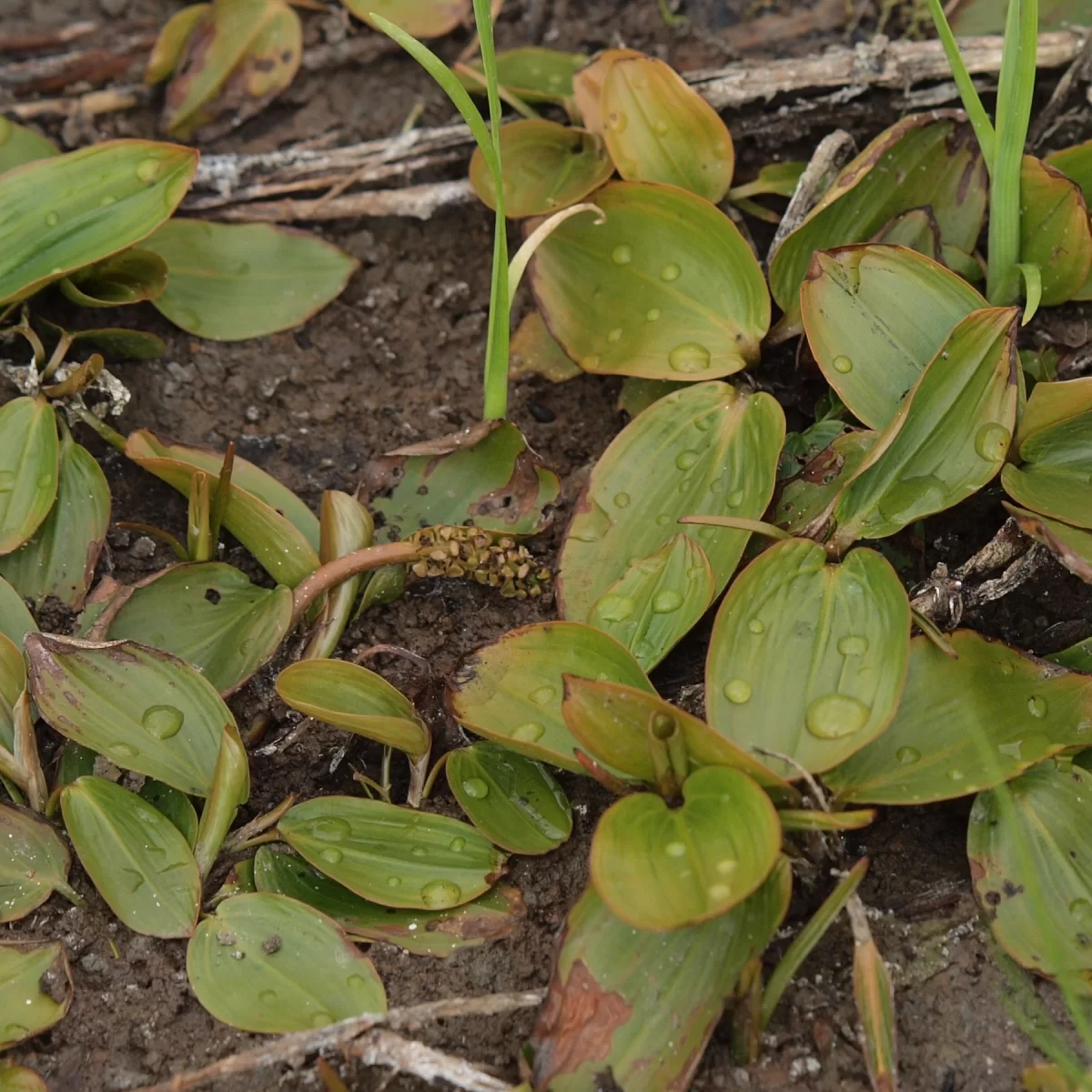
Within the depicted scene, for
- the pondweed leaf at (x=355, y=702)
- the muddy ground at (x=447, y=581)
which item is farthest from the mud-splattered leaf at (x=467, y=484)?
the pondweed leaf at (x=355, y=702)

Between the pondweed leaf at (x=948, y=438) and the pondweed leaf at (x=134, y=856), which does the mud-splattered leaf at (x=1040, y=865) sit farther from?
the pondweed leaf at (x=134, y=856)

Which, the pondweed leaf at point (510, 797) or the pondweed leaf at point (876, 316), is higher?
the pondweed leaf at point (876, 316)

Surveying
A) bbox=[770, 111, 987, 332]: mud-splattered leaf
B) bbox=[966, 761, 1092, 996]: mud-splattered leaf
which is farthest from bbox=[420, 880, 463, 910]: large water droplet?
bbox=[770, 111, 987, 332]: mud-splattered leaf

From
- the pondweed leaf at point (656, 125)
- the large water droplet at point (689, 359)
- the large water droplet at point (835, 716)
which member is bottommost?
the large water droplet at point (835, 716)

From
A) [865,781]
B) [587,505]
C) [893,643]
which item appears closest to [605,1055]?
[865,781]

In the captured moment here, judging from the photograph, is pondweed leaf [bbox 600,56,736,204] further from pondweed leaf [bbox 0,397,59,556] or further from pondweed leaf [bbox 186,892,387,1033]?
pondweed leaf [bbox 186,892,387,1033]

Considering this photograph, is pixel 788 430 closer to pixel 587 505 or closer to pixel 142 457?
pixel 587 505

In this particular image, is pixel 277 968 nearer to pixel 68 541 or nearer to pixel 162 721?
pixel 162 721
